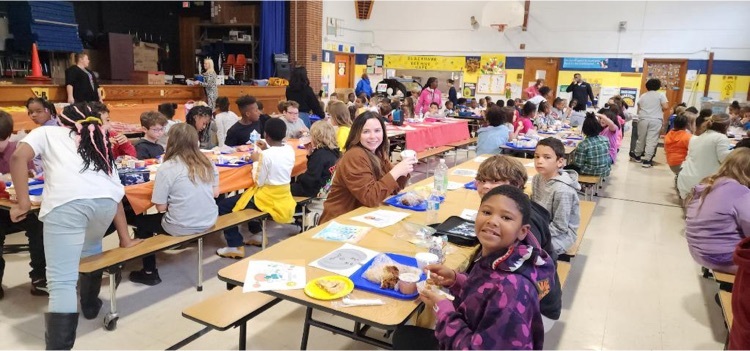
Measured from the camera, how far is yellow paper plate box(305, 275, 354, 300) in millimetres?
1854

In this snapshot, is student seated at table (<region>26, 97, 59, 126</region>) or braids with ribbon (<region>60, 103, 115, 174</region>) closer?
braids with ribbon (<region>60, 103, 115, 174</region>)

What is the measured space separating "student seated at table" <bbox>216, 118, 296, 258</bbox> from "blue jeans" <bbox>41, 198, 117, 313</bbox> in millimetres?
1377

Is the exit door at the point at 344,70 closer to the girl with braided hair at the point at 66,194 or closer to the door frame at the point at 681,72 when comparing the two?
the door frame at the point at 681,72

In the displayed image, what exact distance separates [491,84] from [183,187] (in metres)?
12.8

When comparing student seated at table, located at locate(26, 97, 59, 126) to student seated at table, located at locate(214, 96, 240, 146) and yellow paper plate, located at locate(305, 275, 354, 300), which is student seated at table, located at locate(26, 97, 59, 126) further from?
yellow paper plate, located at locate(305, 275, 354, 300)

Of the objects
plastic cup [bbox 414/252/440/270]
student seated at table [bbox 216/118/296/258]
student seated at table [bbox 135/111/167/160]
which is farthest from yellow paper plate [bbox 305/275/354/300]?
student seated at table [bbox 135/111/167/160]

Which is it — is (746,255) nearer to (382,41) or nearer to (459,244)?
(459,244)

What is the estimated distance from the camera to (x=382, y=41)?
1622cm

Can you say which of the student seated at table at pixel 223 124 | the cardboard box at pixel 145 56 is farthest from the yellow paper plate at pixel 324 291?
the cardboard box at pixel 145 56

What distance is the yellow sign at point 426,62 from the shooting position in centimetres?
1527

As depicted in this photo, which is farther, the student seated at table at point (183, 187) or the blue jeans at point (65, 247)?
the student seated at table at point (183, 187)

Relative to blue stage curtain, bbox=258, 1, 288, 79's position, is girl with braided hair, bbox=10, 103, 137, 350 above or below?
below

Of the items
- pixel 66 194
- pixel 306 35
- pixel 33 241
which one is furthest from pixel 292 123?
pixel 306 35

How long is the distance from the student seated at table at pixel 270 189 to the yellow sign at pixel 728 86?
1273cm
